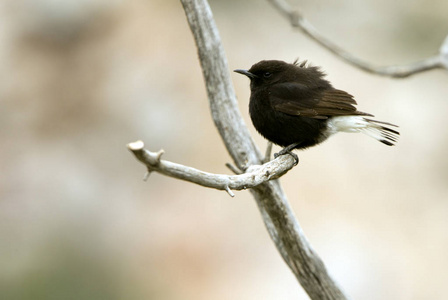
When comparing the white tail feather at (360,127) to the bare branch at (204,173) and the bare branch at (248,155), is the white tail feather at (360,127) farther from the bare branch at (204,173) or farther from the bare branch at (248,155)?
the bare branch at (204,173)

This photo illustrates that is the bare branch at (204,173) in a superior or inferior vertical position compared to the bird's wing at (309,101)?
inferior

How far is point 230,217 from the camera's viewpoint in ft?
25.9

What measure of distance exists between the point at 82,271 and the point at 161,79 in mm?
2867

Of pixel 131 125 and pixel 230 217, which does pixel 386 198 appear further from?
pixel 131 125

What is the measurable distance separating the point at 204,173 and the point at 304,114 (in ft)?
4.40

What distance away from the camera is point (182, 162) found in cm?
834

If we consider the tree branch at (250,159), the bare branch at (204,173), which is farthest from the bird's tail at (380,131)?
the bare branch at (204,173)

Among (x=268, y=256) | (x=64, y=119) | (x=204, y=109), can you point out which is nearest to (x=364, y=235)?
(x=268, y=256)

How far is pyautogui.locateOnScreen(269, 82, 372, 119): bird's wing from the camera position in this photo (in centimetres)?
433

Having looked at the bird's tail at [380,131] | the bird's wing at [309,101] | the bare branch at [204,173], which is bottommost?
the bare branch at [204,173]

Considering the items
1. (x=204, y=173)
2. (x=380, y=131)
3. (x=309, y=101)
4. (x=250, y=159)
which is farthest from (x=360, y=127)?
(x=204, y=173)

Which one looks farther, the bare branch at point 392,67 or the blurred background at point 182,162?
the blurred background at point 182,162

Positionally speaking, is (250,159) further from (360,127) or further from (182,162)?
(182,162)

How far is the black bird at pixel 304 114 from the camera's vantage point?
4.33 meters
